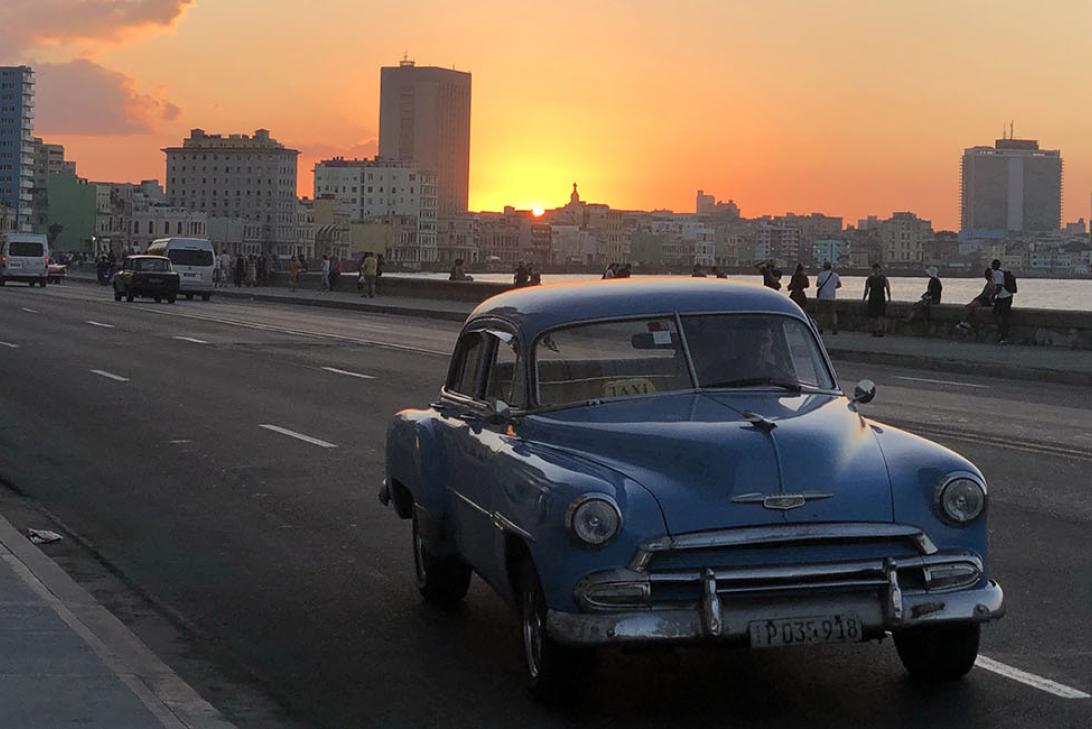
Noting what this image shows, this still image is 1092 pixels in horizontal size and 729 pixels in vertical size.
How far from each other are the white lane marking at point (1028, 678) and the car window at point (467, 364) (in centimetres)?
261

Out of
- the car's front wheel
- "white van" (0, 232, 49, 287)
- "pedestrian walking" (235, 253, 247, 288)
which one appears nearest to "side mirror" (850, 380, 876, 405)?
the car's front wheel

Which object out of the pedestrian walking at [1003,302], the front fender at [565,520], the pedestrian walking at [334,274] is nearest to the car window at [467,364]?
the front fender at [565,520]

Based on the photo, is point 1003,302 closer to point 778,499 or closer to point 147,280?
point 778,499

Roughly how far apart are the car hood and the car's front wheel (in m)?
0.76

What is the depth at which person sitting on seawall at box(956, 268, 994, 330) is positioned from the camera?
37156 millimetres

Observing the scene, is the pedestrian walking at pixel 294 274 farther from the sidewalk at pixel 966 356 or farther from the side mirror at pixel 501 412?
the side mirror at pixel 501 412

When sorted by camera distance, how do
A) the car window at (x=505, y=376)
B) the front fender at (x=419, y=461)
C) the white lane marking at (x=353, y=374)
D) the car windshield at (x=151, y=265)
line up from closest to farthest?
the car window at (x=505, y=376)
the front fender at (x=419, y=461)
the white lane marking at (x=353, y=374)
the car windshield at (x=151, y=265)

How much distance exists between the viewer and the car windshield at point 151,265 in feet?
197

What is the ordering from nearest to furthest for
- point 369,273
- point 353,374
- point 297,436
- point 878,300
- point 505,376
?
point 505,376
point 297,436
point 353,374
point 878,300
point 369,273

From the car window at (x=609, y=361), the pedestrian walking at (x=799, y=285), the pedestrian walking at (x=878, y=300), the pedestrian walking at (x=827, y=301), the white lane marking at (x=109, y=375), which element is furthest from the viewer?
the pedestrian walking at (x=799, y=285)

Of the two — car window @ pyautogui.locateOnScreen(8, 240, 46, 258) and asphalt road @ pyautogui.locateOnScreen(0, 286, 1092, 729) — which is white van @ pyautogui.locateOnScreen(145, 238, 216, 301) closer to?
car window @ pyautogui.locateOnScreen(8, 240, 46, 258)

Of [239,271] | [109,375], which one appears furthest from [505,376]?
[239,271]

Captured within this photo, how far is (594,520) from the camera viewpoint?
6648mm

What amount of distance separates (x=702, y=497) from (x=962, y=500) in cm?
103
